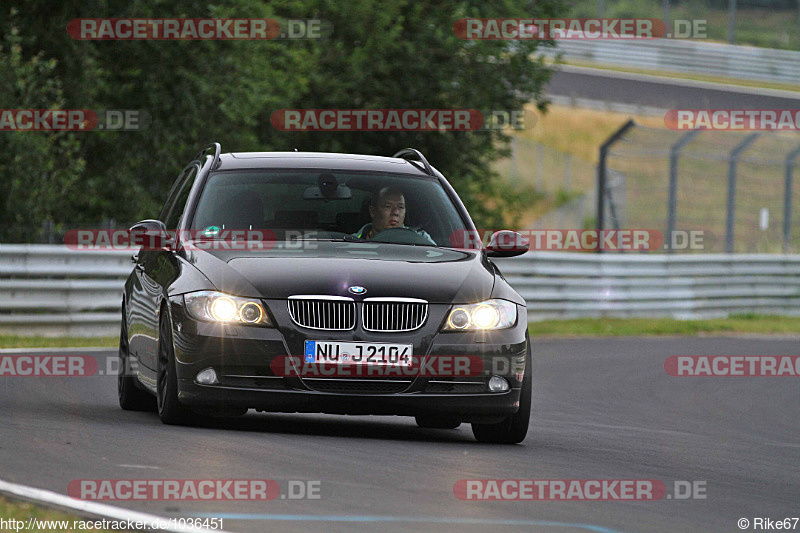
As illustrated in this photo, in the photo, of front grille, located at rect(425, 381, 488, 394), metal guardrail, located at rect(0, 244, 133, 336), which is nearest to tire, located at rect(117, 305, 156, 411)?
front grille, located at rect(425, 381, 488, 394)

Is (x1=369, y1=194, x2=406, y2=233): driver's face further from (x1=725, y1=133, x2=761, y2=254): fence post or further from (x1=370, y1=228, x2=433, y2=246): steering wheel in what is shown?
(x1=725, y1=133, x2=761, y2=254): fence post

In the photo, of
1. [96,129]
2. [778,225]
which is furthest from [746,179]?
[96,129]

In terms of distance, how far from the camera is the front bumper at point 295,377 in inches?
344

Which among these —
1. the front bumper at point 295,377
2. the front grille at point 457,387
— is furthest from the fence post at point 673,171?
the front bumper at point 295,377

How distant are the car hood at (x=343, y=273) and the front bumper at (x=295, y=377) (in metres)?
0.12

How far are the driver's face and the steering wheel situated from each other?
0.07 meters

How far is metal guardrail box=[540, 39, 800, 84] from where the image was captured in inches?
2115

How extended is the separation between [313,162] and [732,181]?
60.0 feet

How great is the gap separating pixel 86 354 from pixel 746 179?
20.0 meters

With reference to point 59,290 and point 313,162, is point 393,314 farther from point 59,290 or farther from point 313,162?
point 59,290

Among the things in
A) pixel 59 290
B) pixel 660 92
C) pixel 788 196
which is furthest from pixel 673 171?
pixel 660 92

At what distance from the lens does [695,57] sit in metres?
55.0

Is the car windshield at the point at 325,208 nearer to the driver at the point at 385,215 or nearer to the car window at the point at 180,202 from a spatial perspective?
the driver at the point at 385,215

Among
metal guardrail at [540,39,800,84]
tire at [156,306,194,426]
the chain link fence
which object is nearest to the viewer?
tire at [156,306,194,426]
